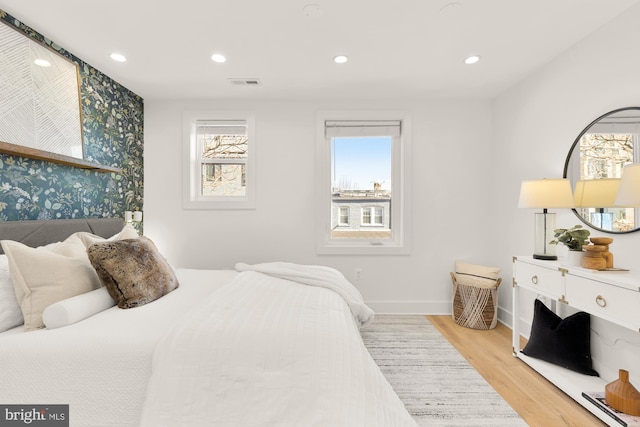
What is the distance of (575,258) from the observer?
1.93 meters

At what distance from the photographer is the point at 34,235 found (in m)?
1.95

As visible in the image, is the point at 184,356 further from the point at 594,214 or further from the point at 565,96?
the point at 565,96

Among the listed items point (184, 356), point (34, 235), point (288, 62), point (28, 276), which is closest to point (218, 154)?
point (288, 62)

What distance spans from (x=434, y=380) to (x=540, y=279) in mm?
1035

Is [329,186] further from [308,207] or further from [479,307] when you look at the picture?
[479,307]

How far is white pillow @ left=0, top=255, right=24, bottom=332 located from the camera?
4.52ft

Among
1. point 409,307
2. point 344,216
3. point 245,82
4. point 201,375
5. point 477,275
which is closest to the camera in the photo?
point 201,375

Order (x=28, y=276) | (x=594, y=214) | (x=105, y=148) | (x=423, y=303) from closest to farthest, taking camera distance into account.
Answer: (x=28, y=276) < (x=594, y=214) < (x=105, y=148) < (x=423, y=303)

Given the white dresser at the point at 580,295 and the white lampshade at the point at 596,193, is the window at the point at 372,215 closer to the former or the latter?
the white dresser at the point at 580,295

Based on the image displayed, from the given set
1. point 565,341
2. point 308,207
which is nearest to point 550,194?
point 565,341

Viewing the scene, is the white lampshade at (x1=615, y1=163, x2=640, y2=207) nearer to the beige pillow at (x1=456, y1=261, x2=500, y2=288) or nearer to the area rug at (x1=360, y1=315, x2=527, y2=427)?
the area rug at (x1=360, y1=315, x2=527, y2=427)

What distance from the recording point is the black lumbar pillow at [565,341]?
2035 mm

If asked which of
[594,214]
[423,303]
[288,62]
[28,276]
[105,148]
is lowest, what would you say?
[423,303]

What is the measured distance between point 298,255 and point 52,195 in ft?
7.26
